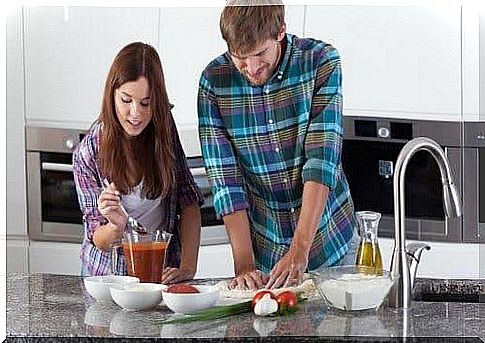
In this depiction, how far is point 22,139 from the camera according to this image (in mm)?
3422

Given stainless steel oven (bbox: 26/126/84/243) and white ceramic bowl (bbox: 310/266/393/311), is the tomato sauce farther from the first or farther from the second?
white ceramic bowl (bbox: 310/266/393/311)

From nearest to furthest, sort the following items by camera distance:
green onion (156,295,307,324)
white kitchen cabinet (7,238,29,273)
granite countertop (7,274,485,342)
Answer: granite countertop (7,274,485,342) → green onion (156,295,307,324) → white kitchen cabinet (7,238,29,273)

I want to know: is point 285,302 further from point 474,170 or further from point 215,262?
point 474,170

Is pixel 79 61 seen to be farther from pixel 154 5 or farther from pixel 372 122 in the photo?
pixel 372 122

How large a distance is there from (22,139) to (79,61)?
259mm

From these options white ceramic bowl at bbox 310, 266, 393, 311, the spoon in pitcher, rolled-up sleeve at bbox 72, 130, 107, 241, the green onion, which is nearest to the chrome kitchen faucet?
white ceramic bowl at bbox 310, 266, 393, 311

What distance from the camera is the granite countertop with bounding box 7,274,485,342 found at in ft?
9.71

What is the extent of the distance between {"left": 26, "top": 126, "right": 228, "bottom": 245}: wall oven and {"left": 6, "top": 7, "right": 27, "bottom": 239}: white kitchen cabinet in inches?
0.8

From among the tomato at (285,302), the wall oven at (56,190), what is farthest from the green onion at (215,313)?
the wall oven at (56,190)

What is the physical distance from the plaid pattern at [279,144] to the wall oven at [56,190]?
0.14 feet

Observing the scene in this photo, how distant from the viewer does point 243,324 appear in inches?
121

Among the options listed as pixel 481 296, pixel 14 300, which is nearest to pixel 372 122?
pixel 481 296

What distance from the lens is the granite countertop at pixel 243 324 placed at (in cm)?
296

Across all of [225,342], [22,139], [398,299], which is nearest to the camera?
[225,342]
